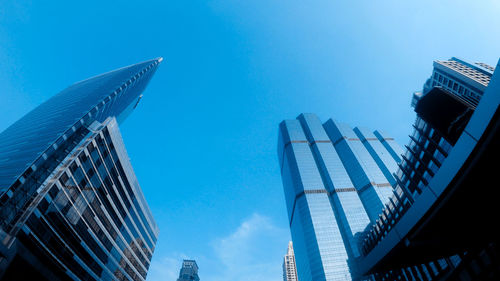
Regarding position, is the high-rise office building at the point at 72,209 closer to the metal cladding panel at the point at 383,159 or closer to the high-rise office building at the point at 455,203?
A: the high-rise office building at the point at 455,203

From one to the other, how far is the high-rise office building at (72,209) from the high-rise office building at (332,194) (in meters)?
81.2

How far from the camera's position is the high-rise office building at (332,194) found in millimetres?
106062

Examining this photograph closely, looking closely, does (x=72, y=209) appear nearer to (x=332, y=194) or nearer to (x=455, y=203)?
(x=455, y=203)

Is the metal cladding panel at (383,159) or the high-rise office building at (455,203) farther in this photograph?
the metal cladding panel at (383,159)

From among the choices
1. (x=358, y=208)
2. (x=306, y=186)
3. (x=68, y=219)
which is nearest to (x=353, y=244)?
(x=358, y=208)

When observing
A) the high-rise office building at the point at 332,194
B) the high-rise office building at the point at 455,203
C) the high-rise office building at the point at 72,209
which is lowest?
the high-rise office building at the point at 455,203

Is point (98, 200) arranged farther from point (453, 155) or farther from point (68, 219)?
point (453, 155)

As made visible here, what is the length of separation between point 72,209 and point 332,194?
134620 mm

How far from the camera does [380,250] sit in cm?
1845

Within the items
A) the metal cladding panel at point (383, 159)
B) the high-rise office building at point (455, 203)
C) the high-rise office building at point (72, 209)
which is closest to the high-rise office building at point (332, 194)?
the metal cladding panel at point (383, 159)

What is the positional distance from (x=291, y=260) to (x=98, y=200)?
Result: 627 ft

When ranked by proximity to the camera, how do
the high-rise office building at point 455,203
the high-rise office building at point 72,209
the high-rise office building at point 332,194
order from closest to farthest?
1. the high-rise office building at point 455,203
2. the high-rise office building at point 72,209
3. the high-rise office building at point 332,194

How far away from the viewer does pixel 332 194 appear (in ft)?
462

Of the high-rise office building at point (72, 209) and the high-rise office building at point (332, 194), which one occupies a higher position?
the high-rise office building at point (332, 194)
